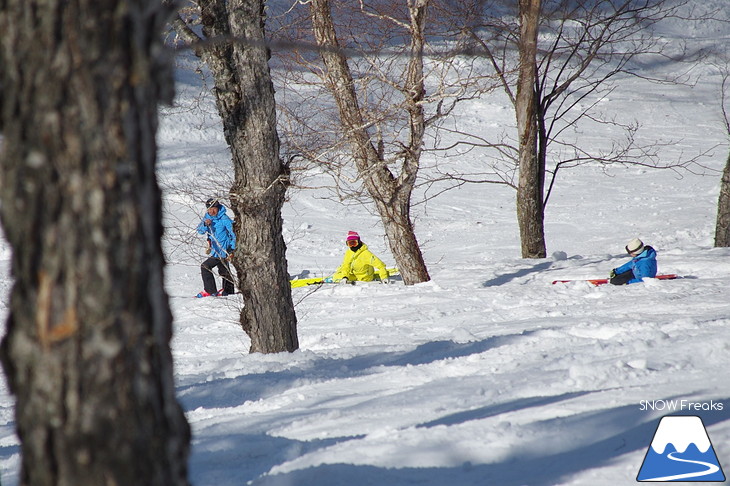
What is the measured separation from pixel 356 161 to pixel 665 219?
11.2m

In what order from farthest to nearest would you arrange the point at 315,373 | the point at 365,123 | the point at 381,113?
1. the point at 365,123
2. the point at 381,113
3. the point at 315,373

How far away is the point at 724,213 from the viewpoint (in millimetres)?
12047

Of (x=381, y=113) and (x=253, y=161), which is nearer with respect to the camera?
(x=253, y=161)

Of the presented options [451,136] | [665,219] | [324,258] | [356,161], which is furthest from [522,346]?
[451,136]

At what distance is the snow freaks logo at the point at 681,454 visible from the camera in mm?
2455

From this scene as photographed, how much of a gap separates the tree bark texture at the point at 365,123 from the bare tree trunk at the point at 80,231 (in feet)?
22.8

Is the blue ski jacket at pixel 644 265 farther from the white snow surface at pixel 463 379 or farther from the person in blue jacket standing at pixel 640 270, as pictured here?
the white snow surface at pixel 463 379

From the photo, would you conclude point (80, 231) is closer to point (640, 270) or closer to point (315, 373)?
point (315, 373)

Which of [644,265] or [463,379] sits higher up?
[644,265]

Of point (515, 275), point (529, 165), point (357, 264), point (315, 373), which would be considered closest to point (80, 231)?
point (315, 373)

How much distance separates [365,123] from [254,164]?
3.44 meters

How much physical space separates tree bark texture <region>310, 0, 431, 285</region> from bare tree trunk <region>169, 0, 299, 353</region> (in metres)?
2.67

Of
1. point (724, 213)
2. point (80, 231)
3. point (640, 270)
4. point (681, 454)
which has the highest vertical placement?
point (80, 231)

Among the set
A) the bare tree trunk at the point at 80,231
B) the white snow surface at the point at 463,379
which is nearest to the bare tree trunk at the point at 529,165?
the white snow surface at the point at 463,379
